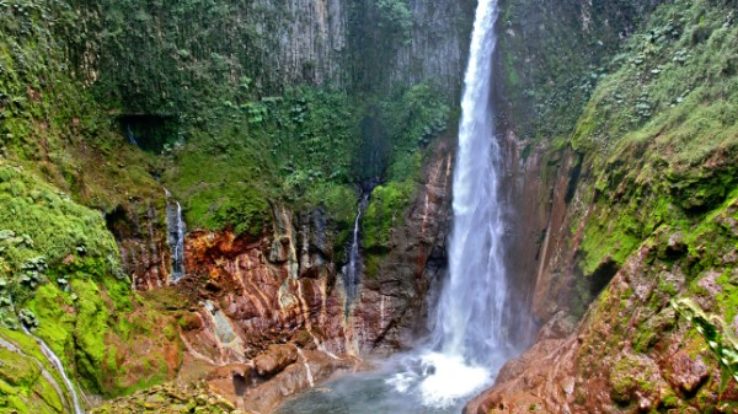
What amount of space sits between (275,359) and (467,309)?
6605mm

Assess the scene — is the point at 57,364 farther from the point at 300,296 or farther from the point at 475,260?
the point at 475,260

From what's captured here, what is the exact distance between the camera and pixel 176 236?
18125mm

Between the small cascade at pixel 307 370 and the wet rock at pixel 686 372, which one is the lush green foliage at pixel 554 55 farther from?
the small cascade at pixel 307 370

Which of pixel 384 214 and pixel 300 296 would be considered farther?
pixel 384 214

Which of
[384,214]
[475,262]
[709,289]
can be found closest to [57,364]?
[384,214]

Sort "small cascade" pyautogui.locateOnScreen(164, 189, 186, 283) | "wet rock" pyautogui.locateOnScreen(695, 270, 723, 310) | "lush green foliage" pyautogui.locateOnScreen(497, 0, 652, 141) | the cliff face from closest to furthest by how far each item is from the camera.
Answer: "wet rock" pyautogui.locateOnScreen(695, 270, 723, 310)
the cliff face
"small cascade" pyautogui.locateOnScreen(164, 189, 186, 283)
"lush green foliage" pyautogui.locateOnScreen(497, 0, 652, 141)

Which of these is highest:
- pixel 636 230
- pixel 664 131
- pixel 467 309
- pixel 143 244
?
pixel 664 131

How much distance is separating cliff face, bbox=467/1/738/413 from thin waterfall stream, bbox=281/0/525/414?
150cm

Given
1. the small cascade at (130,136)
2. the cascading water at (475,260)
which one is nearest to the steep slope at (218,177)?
the small cascade at (130,136)

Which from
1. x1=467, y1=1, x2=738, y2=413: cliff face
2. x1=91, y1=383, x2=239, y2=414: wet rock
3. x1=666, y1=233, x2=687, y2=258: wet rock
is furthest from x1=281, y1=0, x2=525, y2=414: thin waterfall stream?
x1=666, y1=233, x2=687, y2=258: wet rock

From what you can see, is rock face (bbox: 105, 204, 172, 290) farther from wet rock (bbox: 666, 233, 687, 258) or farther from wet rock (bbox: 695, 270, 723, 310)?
wet rock (bbox: 695, 270, 723, 310)

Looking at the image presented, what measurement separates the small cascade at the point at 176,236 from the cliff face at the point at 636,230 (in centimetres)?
985

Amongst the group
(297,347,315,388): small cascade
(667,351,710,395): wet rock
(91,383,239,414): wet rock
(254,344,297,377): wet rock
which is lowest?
(297,347,315,388): small cascade

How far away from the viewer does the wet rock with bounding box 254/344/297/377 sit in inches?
634
